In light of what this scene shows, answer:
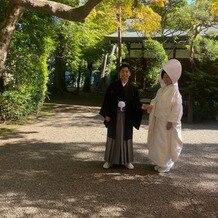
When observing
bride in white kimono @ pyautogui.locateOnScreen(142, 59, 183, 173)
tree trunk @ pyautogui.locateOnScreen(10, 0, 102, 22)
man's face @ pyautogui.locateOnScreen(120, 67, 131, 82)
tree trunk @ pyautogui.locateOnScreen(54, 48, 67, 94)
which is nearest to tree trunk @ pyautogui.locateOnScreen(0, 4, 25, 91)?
tree trunk @ pyautogui.locateOnScreen(10, 0, 102, 22)

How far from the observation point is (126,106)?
650 centimetres

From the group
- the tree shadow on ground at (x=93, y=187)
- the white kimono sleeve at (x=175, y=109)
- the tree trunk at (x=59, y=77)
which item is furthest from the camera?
the tree trunk at (x=59, y=77)

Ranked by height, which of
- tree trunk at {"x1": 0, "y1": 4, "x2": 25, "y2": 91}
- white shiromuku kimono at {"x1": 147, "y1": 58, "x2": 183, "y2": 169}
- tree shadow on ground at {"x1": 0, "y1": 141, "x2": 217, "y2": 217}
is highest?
tree trunk at {"x1": 0, "y1": 4, "x2": 25, "y2": 91}

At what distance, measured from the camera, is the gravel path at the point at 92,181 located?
15.7 ft

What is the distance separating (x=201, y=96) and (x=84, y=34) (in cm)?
707

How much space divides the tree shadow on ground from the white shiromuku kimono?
13.3 inches

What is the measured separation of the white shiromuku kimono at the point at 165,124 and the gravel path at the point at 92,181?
0.33 metres

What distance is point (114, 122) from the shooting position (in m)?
6.52

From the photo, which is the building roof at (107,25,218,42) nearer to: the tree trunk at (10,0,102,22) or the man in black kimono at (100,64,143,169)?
the tree trunk at (10,0,102,22)

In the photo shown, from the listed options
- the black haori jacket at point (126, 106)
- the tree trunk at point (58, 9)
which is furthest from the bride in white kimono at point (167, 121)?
the tree trunk at point (58, 9)

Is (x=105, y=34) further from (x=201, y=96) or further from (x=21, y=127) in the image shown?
(x=21, y=127)

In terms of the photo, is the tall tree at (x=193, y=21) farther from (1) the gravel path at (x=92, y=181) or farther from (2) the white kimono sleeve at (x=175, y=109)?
(2) the white kimono sleeve at (x=175, y=109)

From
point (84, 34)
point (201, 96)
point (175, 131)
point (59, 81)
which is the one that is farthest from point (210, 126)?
point (59, 81)

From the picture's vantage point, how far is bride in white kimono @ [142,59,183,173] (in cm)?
624
